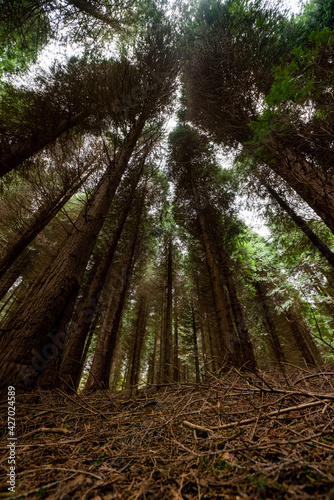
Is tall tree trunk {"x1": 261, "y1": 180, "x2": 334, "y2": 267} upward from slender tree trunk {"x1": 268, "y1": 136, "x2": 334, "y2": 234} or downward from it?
upward

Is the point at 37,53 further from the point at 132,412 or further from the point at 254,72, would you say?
the point at 132,412

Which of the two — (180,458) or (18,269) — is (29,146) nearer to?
(180,458)

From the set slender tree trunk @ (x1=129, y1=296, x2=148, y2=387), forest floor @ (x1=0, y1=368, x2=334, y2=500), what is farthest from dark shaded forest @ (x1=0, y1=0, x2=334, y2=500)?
slender tree trunk @ (x1=129, y1=296, x2=148, y2=387)

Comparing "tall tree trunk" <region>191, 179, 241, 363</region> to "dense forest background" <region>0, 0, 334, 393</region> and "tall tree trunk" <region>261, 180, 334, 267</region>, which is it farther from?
"tall tree trunk" <region>261, 180, 334, 267</region>

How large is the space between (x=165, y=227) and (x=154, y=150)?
543cm

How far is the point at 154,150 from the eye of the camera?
6215mm

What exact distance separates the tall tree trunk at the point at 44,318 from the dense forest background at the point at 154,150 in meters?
0.02

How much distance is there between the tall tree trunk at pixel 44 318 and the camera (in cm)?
217

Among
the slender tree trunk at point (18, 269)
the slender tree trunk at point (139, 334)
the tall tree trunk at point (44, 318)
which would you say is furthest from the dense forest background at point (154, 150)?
the slender tree trunk at point (139, 334)

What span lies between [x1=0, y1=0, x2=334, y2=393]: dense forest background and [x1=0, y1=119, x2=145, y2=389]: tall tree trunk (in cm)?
2

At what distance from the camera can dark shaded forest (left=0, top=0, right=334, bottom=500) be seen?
3.44ft

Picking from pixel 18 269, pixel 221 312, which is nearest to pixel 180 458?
pixel 221 312

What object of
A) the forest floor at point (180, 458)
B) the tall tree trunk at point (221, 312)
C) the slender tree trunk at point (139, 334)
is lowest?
the forest floor at point (180, 458)

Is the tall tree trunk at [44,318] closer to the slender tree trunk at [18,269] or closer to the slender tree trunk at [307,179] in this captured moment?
the slender tree trunk at [307,179]
